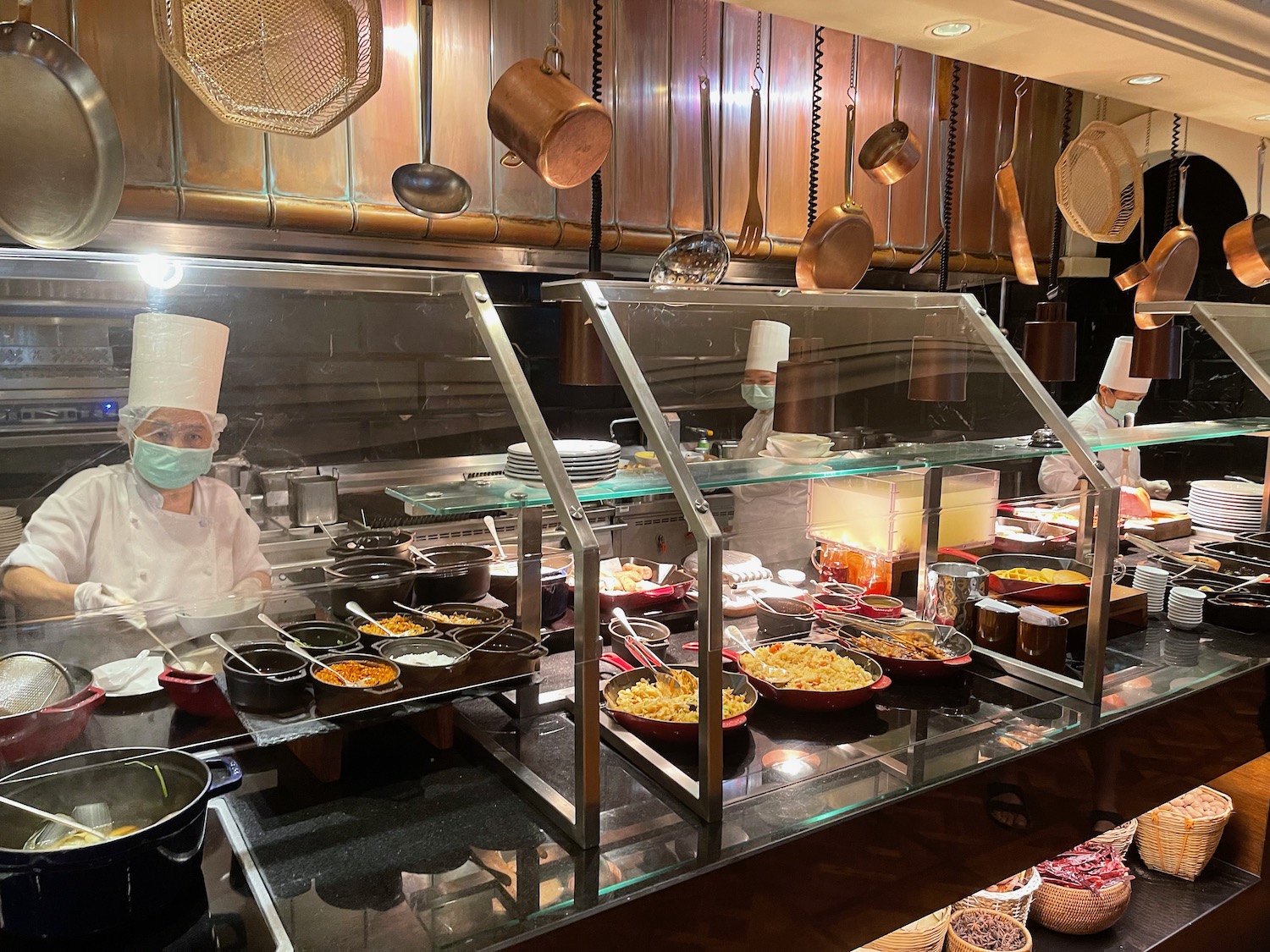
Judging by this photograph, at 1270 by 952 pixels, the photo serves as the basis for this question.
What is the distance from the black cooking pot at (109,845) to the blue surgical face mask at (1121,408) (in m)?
3.63

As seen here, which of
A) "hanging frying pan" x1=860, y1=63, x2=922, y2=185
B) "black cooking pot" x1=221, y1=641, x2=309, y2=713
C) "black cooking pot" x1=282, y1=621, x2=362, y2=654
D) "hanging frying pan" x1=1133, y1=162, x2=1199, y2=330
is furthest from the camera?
"hanging frying pan" x1=1133, y1=162, x2=1199, y2=330

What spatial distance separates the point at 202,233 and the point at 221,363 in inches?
Answer: 88.9

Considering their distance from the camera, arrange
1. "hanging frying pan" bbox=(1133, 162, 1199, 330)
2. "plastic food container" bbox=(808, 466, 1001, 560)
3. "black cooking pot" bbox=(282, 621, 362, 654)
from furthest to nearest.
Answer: "hanging frying pan" bbox=(1133, 162, 1199, 330)
"plastic food container" bbox=(808, 466, 1001, 560)
"black cooking pot" bbox=(282, 621, 362, 654)

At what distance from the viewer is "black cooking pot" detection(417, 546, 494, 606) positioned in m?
1.64

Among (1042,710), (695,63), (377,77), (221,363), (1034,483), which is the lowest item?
(1042,710)

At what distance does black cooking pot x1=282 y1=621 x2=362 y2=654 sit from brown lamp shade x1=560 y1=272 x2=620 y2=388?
620 millimetres

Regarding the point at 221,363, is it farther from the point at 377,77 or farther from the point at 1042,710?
the point at 1042,710

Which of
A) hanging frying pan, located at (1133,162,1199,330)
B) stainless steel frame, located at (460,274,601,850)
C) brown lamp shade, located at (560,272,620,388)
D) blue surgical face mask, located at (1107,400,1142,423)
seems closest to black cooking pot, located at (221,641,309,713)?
stainless steel frame, located at (460,274,601,850)

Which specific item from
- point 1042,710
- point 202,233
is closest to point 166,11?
point 1042,710

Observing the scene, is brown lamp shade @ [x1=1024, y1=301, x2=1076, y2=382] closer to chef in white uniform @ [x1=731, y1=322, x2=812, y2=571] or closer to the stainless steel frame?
chef in white uniform @ [x1=731, y1=322, x2=812, y2=571]

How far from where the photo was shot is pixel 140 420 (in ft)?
5.41

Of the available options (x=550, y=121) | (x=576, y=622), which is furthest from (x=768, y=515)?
(x=550, y=121)

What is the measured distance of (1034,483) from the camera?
2.44 m

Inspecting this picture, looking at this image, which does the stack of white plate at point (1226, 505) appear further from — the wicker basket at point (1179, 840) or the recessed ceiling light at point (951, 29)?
the recessed ceiling light at point (951, 29)
